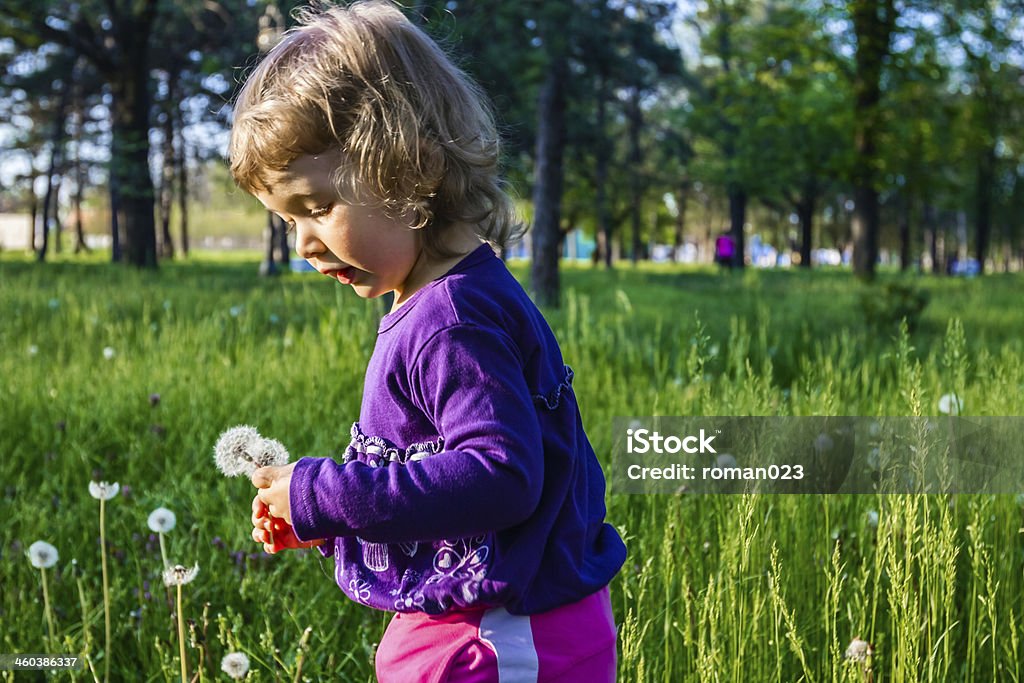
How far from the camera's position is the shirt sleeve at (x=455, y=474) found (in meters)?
1.15

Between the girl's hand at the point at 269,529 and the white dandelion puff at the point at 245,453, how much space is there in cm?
5

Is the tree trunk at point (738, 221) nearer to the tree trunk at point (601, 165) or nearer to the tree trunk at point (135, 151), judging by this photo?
the tree trunk at point (601, 165)

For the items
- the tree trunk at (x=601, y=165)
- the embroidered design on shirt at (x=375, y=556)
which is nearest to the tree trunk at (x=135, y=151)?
the tree trunk at (x=601, y=165)

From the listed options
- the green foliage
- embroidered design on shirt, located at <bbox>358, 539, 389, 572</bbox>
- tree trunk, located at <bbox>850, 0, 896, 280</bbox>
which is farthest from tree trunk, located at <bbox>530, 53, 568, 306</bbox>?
embroidered design on shirt, located at <bbox>358, 539, 389, 572</bbox>

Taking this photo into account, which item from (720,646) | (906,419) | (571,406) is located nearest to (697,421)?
(906,419)

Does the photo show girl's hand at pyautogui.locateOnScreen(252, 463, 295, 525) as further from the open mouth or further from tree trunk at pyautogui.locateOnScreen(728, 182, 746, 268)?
tree trunk at pyautogui.locateOnScreen(728, 182, 746, 268)

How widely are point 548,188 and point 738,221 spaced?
27.8m

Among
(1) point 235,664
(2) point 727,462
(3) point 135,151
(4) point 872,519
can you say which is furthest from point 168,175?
(1) point 235,664

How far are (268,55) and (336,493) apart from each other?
2.25 ft

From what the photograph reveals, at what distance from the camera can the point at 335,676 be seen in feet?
6.68

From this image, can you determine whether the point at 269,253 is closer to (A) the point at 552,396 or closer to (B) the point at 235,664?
(B) the point at 235,664

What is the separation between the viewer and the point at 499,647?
1.23 metres

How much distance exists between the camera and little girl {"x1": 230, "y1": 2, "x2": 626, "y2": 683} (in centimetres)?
116

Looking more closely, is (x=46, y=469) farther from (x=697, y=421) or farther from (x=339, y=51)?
(x=339, y=51)
